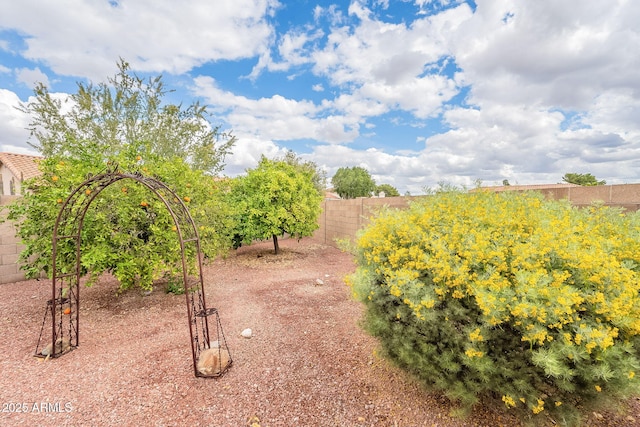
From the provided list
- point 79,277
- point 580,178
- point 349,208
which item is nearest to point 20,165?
point 79,277

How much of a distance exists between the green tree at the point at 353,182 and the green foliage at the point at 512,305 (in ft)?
112

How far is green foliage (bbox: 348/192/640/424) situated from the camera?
1.82m

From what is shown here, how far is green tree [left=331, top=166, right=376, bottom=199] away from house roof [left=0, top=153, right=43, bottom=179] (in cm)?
2884

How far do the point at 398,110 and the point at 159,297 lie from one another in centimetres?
936

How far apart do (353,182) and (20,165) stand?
29.7 meters

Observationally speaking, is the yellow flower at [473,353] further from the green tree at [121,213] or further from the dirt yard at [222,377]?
the green tree at [121,213]

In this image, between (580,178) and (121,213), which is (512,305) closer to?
(121,213)

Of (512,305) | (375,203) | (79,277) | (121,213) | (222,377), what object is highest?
(375,203)

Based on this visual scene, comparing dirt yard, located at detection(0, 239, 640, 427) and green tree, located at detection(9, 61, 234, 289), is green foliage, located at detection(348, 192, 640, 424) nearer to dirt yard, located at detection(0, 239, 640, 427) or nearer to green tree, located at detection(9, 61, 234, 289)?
dirt yard, located at detection(0, 239, 640, 427)

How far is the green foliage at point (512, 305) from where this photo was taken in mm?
1817

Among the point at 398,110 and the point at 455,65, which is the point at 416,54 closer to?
the point at 455,65

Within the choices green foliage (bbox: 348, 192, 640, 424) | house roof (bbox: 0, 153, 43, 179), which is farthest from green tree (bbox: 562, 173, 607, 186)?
house roof (bbox: 0, 153, 43, 179)

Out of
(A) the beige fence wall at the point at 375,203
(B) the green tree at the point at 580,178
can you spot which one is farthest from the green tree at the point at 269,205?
(B) the green tree at the point at 580,178

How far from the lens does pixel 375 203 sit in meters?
9.26
